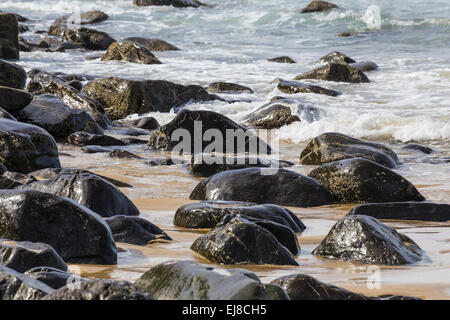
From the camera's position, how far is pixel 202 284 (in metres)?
2.52

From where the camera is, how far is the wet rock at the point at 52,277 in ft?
9.07

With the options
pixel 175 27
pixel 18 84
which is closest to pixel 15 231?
pixel 18 84

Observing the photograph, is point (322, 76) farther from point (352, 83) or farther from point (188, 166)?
point (188, 166)

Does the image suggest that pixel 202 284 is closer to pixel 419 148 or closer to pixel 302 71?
pixel 419 148

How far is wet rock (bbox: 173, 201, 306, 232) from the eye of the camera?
436 cm

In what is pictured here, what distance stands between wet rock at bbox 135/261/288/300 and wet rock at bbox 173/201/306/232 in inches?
61.0

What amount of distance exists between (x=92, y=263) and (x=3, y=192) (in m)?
0.65

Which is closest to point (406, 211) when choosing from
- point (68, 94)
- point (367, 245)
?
point (367, 245)

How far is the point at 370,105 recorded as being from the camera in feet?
37.2

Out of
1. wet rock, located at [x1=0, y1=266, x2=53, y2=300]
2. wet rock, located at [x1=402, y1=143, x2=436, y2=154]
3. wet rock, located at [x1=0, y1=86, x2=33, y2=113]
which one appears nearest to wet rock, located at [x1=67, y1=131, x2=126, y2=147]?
wet rock, located at [x1=0, y1=86, x2=33, y2=113]

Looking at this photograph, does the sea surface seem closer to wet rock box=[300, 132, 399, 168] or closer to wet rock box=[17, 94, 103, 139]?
wet rock box=[300, 132, 399, 168]

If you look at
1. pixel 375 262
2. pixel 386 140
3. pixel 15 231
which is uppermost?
pixel 15 231

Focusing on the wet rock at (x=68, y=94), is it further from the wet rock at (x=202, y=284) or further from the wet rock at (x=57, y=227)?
the wet rock at (x=202, y=284)

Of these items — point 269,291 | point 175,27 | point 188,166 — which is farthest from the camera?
point 175,27
